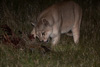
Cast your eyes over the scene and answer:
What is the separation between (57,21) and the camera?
7062 mm

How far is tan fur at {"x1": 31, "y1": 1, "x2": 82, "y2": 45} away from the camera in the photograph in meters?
6.92

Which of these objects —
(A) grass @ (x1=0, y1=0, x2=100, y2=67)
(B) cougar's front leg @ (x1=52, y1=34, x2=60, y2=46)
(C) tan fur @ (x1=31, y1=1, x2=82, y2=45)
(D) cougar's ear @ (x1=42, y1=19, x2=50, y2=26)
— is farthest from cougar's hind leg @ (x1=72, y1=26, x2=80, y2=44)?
(D) cougar's ear @ (x1=42, y1=19, x2=50, y2=26)

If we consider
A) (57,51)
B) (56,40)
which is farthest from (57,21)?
(57,51)

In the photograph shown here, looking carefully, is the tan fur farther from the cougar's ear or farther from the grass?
the grass

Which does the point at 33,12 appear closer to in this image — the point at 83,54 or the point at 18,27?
the point at 18,27

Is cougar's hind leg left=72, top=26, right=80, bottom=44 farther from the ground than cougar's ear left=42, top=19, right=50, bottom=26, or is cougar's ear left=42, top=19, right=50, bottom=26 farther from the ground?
cougar's ear left=42, top=19, right=50, bottom=26

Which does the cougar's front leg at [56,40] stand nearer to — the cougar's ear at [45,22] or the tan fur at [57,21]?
the tan fur at [57,21]

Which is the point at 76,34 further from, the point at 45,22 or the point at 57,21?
the point at 45,22

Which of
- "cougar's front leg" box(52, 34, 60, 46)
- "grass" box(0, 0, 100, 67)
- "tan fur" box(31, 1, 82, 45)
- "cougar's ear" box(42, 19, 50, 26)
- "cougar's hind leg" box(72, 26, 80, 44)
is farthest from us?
"cougar's hind leg" box(72, 26, 80, 44)

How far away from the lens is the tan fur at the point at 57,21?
692 centimetres

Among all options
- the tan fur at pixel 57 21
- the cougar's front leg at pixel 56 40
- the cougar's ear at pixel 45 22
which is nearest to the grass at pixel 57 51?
the cougar's front leg at pixel 56 40

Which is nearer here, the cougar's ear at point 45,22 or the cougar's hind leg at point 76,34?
the cougar's ear at point 45,22

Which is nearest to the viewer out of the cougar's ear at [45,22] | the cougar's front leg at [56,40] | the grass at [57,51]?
the grass at [57,51]

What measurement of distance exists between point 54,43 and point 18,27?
142 centimetres
